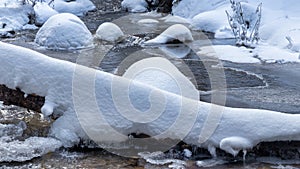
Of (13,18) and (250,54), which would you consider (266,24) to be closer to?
(250,54)

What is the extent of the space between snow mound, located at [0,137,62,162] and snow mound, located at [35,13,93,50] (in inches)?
193

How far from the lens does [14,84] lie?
4227mm

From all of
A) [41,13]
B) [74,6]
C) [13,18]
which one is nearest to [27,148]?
[13,18]

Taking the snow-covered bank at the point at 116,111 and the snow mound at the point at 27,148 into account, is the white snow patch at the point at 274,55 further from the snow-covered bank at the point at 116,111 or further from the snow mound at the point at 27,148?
the snow mound at the point at 27,148

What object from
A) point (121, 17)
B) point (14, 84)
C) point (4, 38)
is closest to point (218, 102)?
point (14, 84)

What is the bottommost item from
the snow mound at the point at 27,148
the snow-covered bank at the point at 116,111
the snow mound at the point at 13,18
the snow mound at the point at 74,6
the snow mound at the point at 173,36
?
the snow mound at the point at 27,148

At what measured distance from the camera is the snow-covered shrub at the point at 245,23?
921 centimetres

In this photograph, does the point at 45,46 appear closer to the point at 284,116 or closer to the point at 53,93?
Answer: the point at 53,93

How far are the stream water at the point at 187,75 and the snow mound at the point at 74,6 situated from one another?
2.73 meters

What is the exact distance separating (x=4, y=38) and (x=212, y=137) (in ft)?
23.3

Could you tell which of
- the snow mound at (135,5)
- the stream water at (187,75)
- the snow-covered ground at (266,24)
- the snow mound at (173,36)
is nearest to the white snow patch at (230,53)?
the snow-covered ground at (266,24)

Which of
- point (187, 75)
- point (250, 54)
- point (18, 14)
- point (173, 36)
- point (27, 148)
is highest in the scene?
point (18, 14)

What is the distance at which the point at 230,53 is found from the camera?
27.5 ft

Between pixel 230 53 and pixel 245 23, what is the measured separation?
1.98 m
